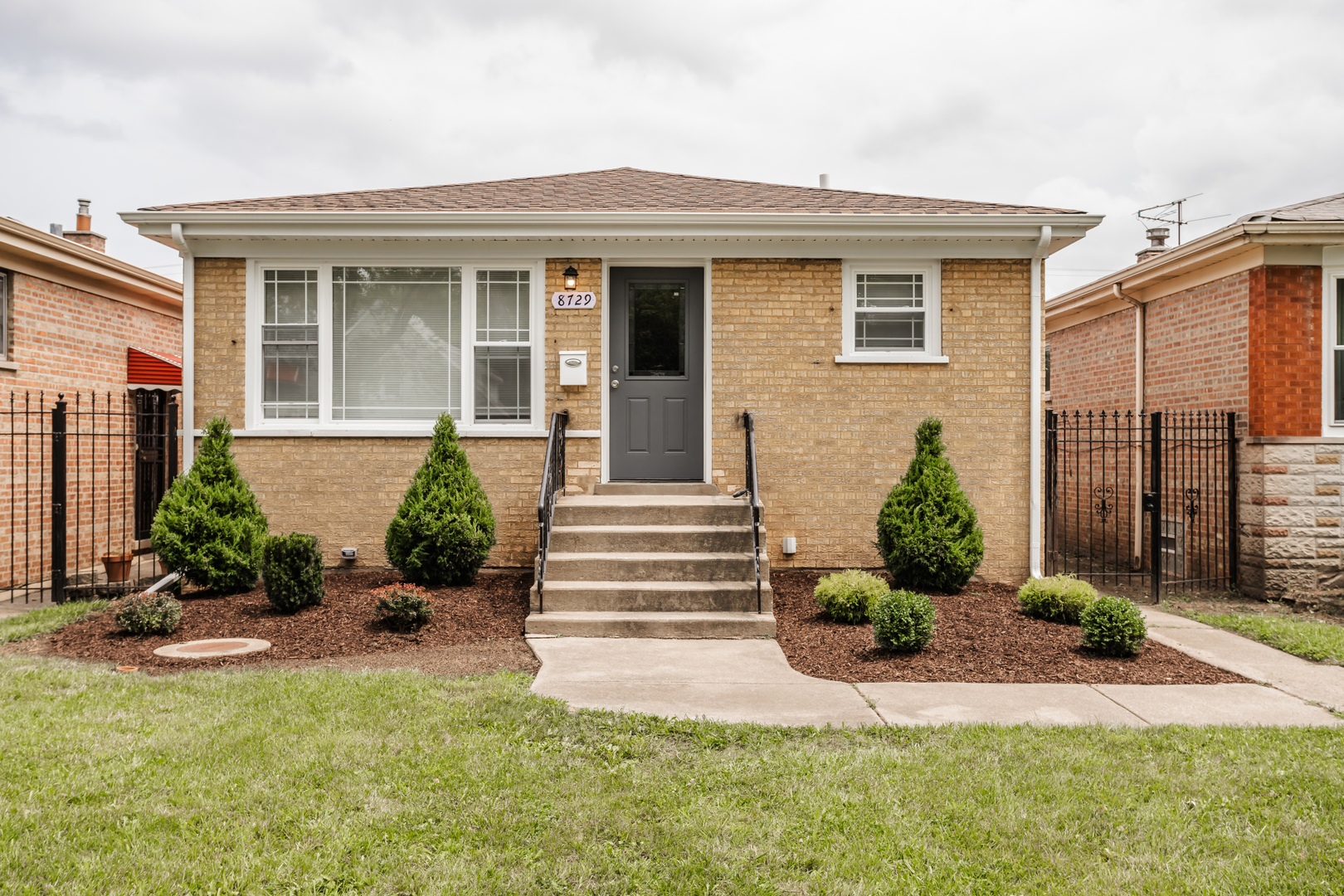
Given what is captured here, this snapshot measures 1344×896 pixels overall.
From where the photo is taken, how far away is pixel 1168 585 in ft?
31.6

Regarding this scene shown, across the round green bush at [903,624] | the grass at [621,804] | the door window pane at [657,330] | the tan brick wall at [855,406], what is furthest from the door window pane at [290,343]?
the round green bush at [903,624]

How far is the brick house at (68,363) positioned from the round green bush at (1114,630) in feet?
28.3

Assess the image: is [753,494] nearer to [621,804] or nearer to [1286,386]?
[621,804]

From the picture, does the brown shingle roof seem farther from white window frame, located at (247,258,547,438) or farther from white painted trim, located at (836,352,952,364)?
white painted trim, located at (836,352,952,364)

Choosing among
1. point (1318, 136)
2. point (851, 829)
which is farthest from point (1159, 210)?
point (1318, 136)

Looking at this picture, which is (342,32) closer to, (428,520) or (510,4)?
(510,4)

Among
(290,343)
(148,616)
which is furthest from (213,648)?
(290,343)

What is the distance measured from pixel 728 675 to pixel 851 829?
237 cm

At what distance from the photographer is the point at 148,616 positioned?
6.47m

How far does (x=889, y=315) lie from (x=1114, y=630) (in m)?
4.06

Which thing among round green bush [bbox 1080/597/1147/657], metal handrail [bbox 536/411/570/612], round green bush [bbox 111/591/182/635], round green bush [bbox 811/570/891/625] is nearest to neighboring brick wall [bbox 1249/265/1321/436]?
round green bush [bbox 1080/597/1147/657]

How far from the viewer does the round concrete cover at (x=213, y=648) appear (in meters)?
5.97

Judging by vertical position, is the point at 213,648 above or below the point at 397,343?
below

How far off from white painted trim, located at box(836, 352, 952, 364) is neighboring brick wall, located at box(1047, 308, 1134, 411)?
14.7ft
